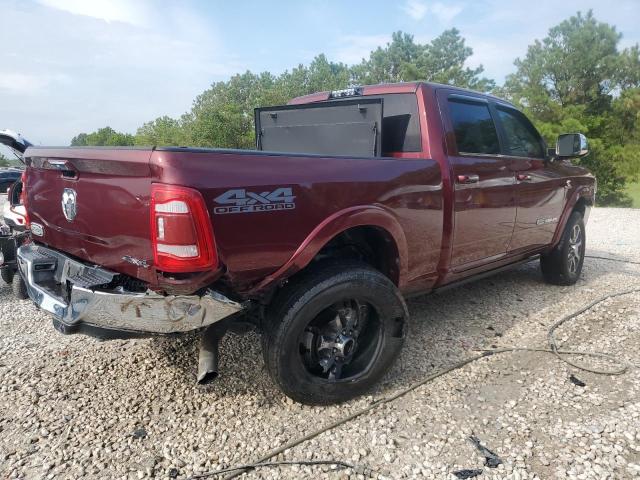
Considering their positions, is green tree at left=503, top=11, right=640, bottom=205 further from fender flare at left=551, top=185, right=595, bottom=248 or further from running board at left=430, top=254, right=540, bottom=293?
running board at left=430, top=254, right=540, bottom=293

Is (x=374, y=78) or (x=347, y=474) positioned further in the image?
(x=374, y=78)

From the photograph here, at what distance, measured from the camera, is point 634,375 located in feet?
10.3

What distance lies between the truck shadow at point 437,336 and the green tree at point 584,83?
17588 mm

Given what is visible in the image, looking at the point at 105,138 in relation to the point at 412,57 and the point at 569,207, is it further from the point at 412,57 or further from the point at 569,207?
the point at 569,207

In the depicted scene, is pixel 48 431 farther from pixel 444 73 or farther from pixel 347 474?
pixel 444 73

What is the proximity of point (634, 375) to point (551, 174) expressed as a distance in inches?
82.0

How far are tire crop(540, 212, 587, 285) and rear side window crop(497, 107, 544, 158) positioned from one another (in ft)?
3.29

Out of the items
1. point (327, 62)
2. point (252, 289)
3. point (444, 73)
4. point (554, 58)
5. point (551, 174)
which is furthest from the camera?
point (327, 62)

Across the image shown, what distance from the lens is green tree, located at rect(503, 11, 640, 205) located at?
21.9 metres

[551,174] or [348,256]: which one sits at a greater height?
[551,174]

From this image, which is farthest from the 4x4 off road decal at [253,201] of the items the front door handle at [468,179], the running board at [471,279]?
the running board at [471,279]

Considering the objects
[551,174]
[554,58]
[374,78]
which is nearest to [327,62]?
[374,78]

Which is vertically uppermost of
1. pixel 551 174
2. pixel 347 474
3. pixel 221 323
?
pixel 551 174

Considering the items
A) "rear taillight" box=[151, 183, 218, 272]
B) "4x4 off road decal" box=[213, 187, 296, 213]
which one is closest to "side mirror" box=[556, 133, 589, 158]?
"4x4 off road decal" box=[213, 187, 296, 213]
